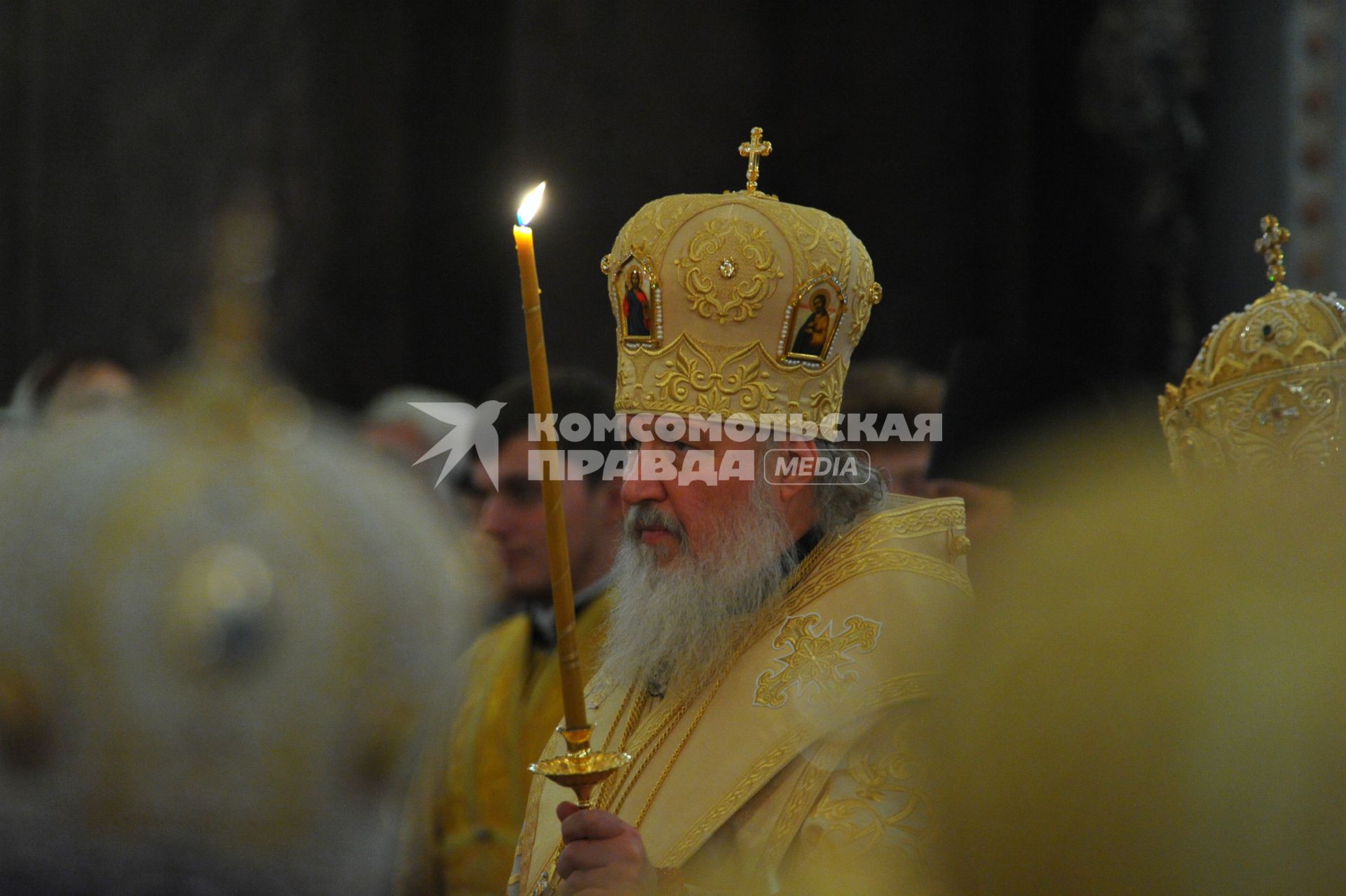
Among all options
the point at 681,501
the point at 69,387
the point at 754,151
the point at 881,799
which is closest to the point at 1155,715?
the point at 881,799

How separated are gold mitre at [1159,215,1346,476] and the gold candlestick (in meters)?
0.80

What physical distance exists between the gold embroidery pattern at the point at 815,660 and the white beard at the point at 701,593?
15 cm

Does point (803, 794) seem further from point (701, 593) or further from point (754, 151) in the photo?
point (754, 151)

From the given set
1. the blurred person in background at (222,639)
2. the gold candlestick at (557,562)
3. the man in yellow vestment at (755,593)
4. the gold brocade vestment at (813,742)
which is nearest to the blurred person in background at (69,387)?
the blurred person in background at (222,639)

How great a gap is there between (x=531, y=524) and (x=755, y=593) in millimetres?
Answer: 1339

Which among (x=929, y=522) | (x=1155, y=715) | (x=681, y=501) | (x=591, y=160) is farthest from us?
(x=591, y=160)

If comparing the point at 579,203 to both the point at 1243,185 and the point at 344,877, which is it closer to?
the point at 1243,185

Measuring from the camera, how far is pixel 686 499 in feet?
9.98

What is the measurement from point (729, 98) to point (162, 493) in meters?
2.48

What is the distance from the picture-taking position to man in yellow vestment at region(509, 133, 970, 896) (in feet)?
8.66

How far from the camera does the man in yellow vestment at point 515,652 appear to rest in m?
3.94

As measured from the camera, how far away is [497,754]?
4.01 meters

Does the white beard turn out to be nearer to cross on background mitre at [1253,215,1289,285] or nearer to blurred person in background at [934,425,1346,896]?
cross on background mitre at [1253,215,1289,285]

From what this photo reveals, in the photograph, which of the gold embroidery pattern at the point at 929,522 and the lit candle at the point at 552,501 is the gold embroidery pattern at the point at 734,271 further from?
the lit candle at the point at 552,501
